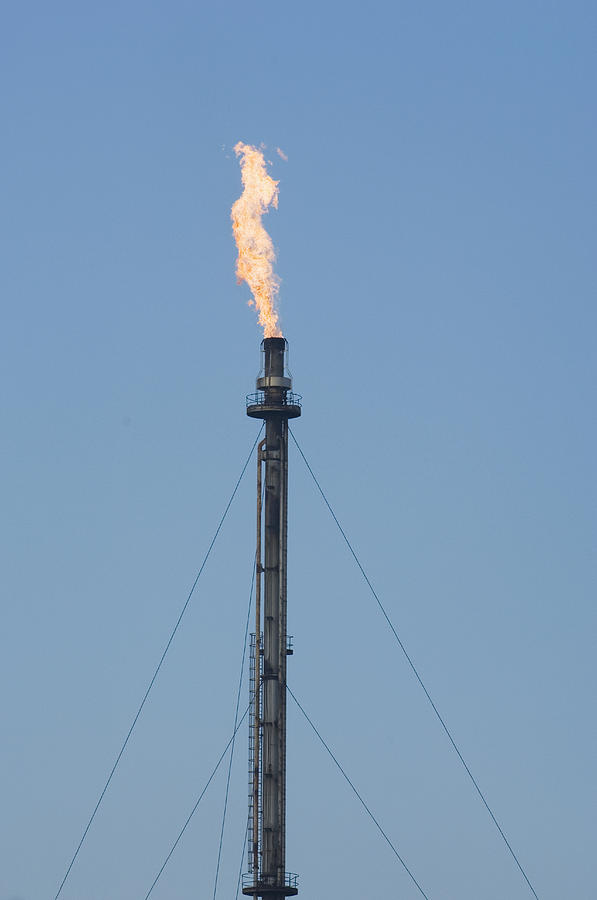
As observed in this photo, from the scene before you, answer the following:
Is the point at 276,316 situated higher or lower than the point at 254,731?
higher

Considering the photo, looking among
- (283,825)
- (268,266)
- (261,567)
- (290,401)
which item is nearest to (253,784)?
(283,825)

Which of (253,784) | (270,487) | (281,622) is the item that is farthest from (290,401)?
(253,784)

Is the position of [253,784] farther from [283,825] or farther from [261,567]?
[261,567]

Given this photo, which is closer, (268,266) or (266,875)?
(266,875)

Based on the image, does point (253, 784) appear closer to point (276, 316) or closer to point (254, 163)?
point (276, 316)

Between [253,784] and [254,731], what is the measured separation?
237 centimetres

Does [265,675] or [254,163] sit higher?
[254,163]

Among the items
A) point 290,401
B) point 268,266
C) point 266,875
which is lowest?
point 266,875

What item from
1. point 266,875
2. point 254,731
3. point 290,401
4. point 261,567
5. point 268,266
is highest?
point 268,266

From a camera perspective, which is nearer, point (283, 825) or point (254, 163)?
point (283, 825)

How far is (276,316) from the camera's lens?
92.1 meters

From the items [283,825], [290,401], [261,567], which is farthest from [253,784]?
[290,401]

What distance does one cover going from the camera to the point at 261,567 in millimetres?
88812

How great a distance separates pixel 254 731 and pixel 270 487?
11.2 meters
